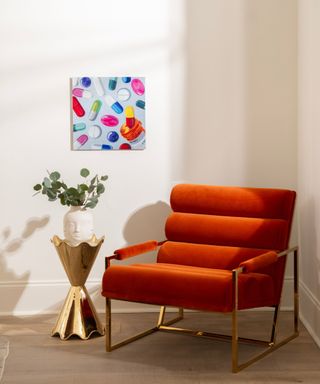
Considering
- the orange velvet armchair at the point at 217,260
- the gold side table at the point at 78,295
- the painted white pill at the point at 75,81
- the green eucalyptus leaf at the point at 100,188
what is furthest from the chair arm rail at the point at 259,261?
the painted white pill at the point at 75,81

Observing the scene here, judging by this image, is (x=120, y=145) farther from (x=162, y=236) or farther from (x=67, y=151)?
(x=162, y=236)

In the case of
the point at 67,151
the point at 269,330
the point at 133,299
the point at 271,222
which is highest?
the point at 67,151

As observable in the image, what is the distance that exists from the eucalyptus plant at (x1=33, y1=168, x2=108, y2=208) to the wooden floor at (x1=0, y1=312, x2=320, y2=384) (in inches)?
32.4

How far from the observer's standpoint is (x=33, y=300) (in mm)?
5199

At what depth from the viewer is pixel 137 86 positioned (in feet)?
16.8

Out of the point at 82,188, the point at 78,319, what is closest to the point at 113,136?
the point at 82,188

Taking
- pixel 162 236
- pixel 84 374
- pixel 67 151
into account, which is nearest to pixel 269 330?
pixel 162 236

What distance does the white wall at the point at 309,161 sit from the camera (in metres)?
4.61

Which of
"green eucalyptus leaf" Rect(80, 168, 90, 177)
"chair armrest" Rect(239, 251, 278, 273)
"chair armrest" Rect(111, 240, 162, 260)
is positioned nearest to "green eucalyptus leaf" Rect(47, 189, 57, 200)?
"green eucalyptus leaf" Rect(80, 168, 90, 177)

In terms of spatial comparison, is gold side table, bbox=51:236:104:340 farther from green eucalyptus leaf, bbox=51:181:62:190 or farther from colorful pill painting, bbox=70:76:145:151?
colorful pill painting, bbox=70:76:145:151

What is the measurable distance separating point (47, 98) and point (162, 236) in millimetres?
1235

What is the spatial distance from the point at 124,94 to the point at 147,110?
0.63 feet

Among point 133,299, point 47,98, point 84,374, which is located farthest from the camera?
point 47,98

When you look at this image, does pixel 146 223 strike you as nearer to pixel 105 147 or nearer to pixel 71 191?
pixel 105 147
